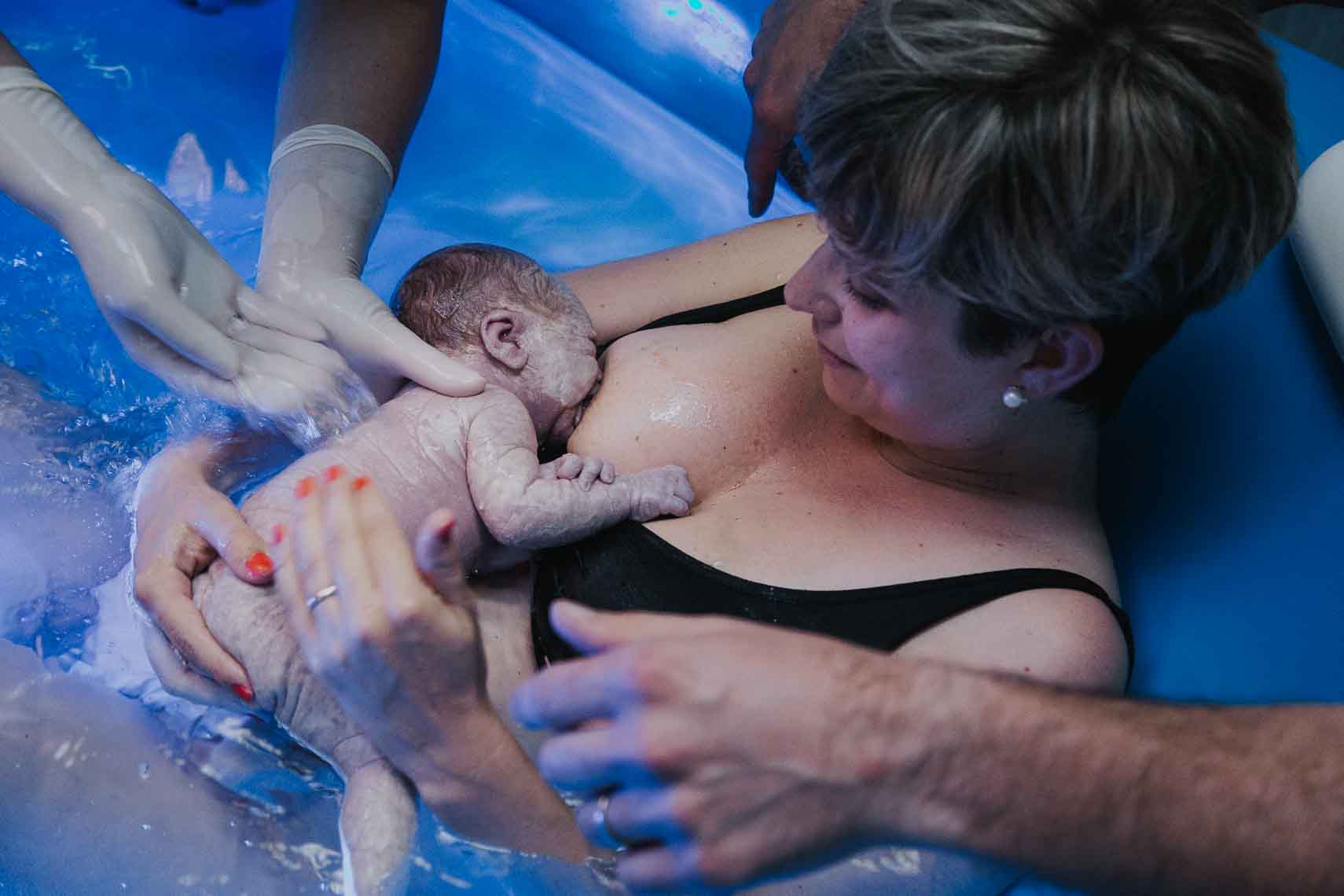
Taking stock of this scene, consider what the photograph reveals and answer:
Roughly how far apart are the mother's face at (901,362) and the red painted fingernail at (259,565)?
800mm

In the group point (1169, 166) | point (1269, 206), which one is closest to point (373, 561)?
point (1169, 166)

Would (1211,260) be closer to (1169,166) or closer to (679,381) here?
(1169,166)

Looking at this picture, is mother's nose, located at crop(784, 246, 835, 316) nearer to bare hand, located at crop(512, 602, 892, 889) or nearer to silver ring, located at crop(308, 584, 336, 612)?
bare hand, located at crop(512, 602, 892, 889)

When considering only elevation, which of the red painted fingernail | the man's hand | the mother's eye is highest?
the man's hand

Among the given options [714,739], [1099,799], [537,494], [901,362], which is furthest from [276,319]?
[1099,799]

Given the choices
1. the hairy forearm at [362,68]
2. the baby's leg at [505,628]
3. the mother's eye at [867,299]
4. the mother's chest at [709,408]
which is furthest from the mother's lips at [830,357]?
the hairy forearm at [362,68]

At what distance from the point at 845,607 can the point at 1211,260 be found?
62cm

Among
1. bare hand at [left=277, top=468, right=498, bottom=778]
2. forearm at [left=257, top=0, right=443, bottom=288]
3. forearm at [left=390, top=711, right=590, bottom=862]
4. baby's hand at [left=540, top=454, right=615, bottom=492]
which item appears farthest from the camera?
forearm at [left=257, top=0, right=443, bottom=288]

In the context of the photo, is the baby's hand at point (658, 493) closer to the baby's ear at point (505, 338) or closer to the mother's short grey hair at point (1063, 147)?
the baby's ear at point (505, 338)

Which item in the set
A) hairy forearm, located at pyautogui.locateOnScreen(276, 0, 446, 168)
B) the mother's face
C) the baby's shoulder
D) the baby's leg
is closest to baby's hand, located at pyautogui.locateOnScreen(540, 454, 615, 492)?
the baby's shoulder

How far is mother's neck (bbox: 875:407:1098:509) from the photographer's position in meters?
1.58

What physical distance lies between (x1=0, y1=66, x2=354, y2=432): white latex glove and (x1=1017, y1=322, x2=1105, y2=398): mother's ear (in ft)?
3.49

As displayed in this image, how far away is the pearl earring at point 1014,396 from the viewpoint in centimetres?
141

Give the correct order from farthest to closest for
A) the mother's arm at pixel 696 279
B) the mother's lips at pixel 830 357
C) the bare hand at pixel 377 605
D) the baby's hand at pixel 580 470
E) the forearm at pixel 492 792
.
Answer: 1. the mother's arm at pixel 696 279
2. the baby's hand at pixel 580 470
3. the mother's lips at pixel 830 357
4. the forearm at pixel 492 792
5. the bare hand at pixel 377 605
